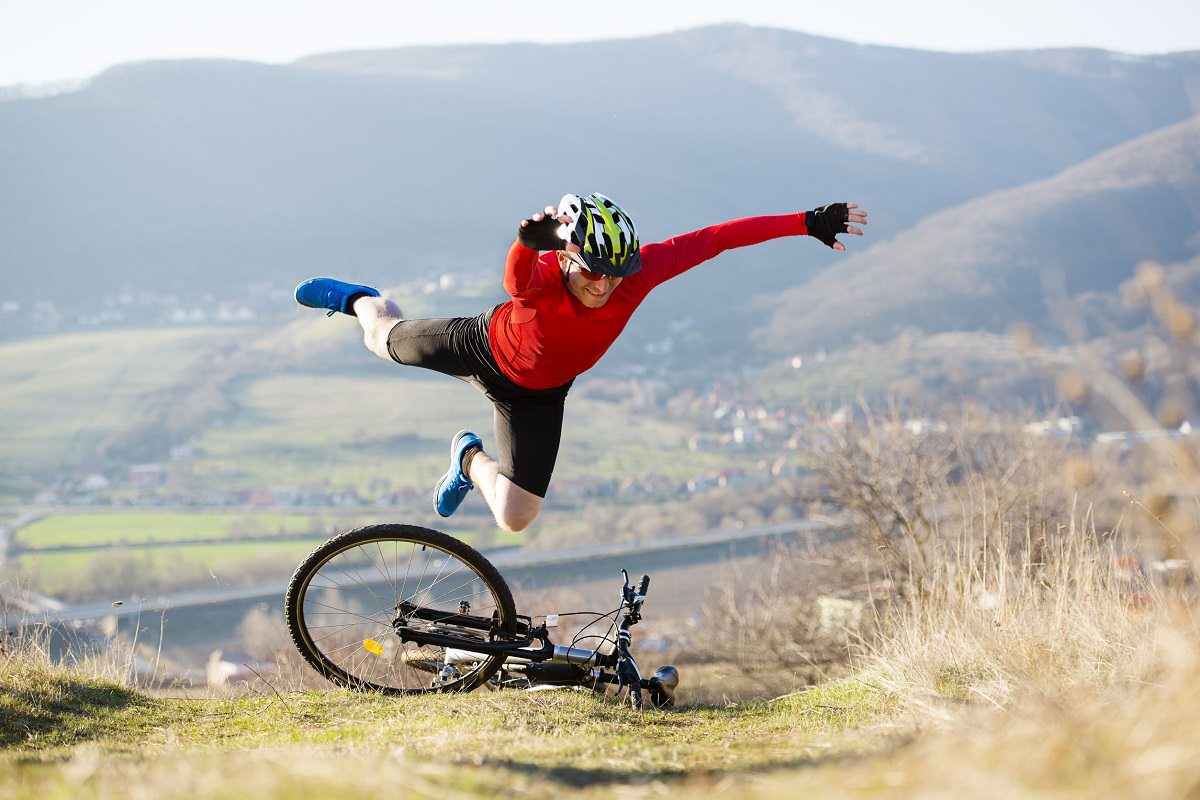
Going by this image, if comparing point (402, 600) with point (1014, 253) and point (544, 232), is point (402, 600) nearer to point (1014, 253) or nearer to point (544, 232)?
point (544, 232)

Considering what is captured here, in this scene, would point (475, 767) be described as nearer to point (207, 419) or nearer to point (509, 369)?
point (509, 369)

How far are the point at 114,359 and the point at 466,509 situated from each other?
6093 centimetres

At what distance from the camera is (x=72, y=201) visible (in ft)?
509

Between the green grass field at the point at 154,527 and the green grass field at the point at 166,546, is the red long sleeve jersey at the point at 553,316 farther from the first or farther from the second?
the green grass field at the point at 154,527

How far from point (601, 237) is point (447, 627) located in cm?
214

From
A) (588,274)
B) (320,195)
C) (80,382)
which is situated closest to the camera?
(588,274)

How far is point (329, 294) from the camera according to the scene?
5898mm

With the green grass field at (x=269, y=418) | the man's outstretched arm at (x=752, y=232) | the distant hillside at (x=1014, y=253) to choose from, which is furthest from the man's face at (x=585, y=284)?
the distant hillside at (x=1014, y=253)

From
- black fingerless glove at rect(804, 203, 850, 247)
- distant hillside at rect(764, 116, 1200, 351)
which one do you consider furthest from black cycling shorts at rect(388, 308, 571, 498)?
distant hillside at rect(764, 116, 1200, 351)

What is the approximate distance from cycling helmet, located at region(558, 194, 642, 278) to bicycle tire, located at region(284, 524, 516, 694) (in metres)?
1.51

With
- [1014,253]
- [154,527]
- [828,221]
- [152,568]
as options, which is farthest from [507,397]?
[1014,253]

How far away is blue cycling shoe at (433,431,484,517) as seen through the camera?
5836 mm

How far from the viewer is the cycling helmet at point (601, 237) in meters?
4.72

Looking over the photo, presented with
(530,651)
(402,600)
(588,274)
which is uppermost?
(588,274)
